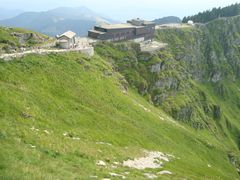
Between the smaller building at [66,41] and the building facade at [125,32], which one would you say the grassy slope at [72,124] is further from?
the building facade at [125,32]

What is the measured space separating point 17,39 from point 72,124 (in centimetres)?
3824

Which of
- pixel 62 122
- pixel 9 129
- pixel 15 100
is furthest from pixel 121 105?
pixel 9 129

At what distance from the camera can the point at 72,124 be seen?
60.3m

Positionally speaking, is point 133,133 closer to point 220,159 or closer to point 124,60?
point 220,159

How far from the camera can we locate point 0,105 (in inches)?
2009

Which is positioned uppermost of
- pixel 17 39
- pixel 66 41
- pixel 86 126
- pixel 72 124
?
pixel 17 39

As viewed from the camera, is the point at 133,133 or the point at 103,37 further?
the point at 103,37

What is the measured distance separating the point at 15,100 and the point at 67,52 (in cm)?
3726

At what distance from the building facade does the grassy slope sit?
125 ft

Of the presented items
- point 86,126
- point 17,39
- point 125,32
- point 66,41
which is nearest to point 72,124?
point 86,126

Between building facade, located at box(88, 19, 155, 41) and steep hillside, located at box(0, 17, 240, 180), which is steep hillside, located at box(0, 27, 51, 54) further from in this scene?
building facade, located at box(88, 19, 155, 41)

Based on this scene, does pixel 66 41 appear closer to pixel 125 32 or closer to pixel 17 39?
pixel 17 39

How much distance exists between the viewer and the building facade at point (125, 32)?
141m

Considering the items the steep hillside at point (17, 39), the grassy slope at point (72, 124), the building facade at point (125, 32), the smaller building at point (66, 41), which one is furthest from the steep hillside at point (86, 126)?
the steep hillside at point (17, 39)
